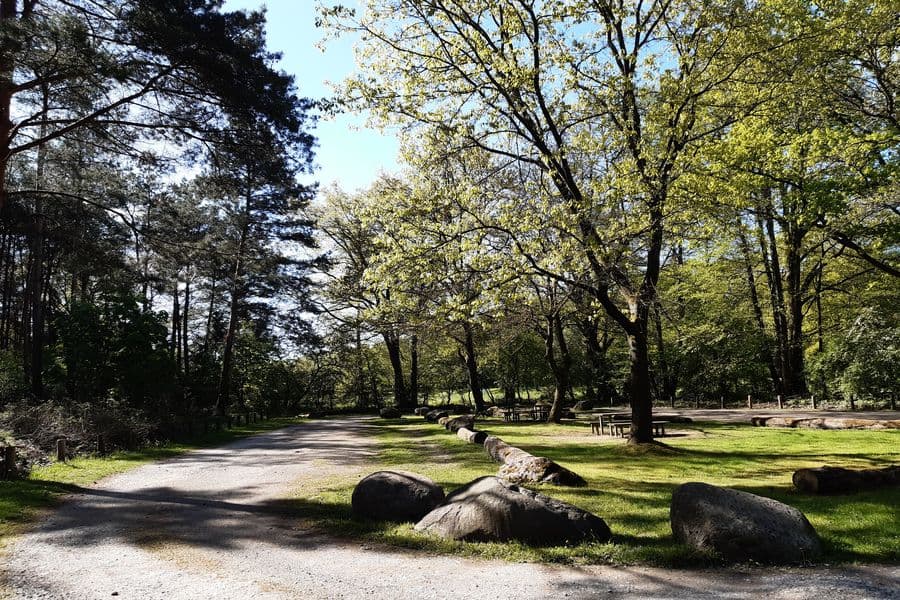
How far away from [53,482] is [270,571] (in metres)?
7.13

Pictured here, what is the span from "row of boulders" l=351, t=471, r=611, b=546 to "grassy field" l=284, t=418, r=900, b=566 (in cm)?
18

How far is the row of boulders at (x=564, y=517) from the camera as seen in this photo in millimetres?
5348

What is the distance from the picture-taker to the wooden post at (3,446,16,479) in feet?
32.8

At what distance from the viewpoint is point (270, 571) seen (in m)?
5.31

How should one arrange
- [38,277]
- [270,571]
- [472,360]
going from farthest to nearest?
[472,360]
[38,277]
[270,571]

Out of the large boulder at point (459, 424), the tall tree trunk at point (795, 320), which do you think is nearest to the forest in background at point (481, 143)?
the large boulder at point (459, 424)

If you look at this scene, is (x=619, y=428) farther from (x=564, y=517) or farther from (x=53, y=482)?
(x=53, y=482)

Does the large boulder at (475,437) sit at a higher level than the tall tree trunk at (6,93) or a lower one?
lower

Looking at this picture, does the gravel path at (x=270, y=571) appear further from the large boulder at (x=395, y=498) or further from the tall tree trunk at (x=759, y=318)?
the tall tree trunk at (x=759, y=318)

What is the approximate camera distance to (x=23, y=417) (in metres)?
14.0

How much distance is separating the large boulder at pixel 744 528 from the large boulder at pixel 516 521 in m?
0.95

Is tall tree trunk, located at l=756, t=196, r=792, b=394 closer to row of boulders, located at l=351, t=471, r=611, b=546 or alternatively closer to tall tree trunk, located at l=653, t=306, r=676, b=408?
tall tree trunk, located at l=653, t=306, r=676, b=408

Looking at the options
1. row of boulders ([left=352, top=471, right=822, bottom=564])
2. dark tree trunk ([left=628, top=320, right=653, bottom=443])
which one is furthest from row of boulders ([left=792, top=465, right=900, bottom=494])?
dark tree trunk ([left=628, top=320, right=653, bottom=443])

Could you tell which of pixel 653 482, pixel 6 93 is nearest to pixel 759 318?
pixel 653 482
